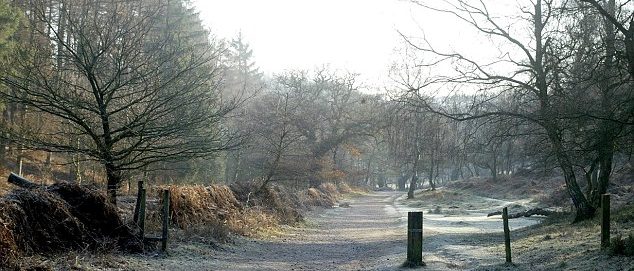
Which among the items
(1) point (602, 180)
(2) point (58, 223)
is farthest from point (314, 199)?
(2) point (58, 223)

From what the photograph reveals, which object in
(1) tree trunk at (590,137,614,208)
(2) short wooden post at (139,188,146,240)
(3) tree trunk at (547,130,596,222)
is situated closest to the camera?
(2) short wooden post at (139,188,146,240)

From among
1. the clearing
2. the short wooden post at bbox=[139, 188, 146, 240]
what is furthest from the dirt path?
the short wooden post at bbox=[139, 188, 146, 240]

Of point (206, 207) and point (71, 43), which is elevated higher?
point (71, 43)

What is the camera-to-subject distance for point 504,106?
19.0m

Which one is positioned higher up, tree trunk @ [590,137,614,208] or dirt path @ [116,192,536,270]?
tree trunk @ [590,137,614,208]

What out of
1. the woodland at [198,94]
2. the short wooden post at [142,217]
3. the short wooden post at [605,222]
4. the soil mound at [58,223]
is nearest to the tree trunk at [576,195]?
the woodland at [198,94]

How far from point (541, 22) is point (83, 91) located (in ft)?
47.5

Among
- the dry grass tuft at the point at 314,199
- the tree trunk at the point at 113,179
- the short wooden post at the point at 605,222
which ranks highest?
the tree trunk at the point at 113,179

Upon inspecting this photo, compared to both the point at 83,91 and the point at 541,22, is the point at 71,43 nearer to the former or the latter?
the point at 83,91

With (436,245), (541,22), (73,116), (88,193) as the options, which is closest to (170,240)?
(88,193)

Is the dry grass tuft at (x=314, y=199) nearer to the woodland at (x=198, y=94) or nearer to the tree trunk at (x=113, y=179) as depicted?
the woodland at (x=198, y=94)

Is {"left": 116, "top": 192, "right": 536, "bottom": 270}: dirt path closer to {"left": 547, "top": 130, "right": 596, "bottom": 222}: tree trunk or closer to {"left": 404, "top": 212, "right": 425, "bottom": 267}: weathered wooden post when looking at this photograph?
{"left": 404, "top": 212, "right": 425, "bottom": 267}: weathered wooden post

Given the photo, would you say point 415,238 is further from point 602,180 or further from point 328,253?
point 602,180

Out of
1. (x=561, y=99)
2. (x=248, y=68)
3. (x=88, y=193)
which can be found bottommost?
(x=88, y=193)
